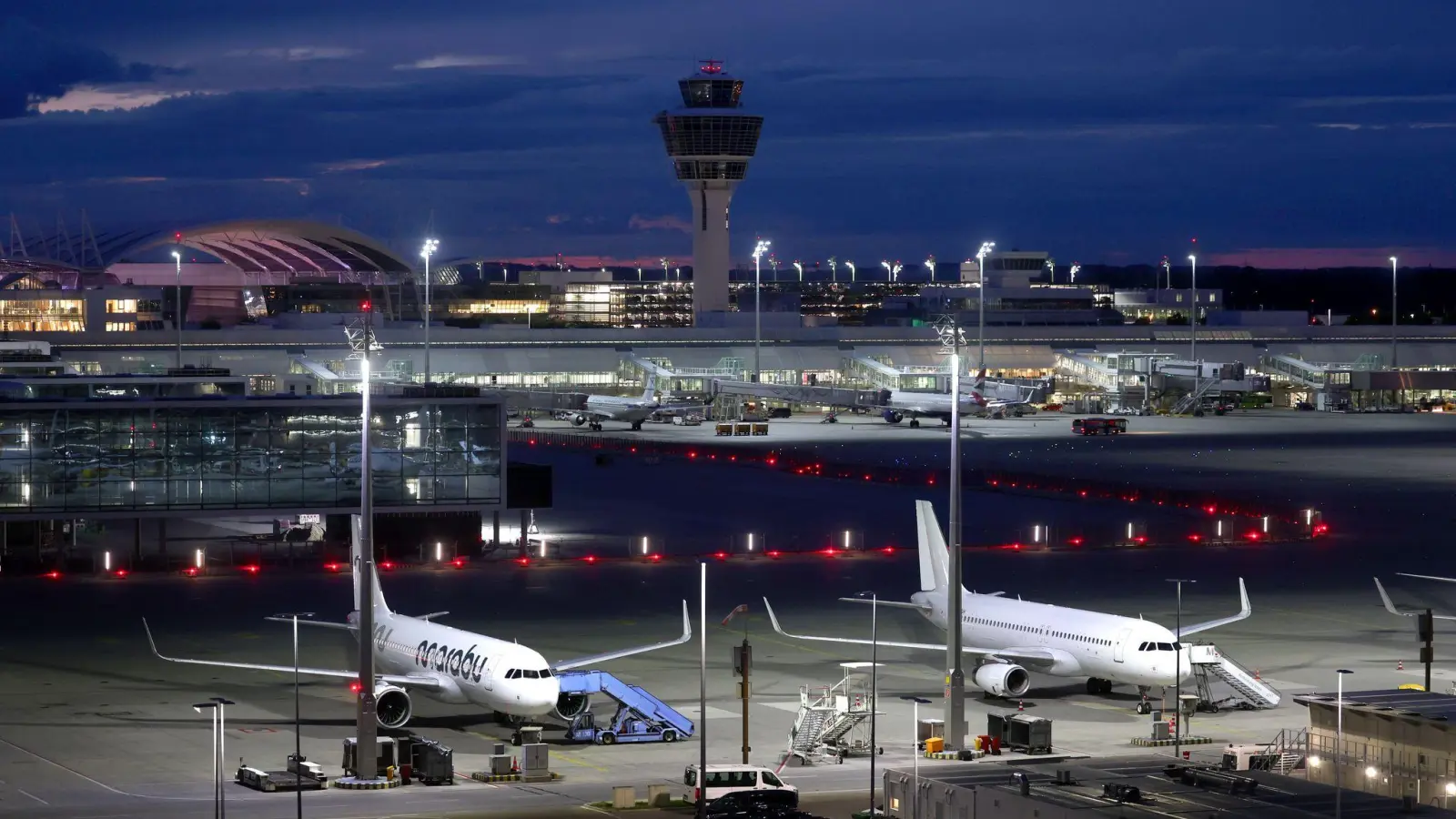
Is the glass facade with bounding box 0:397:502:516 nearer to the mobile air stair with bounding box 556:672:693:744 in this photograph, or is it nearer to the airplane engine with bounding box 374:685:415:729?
the airplane engine with bounding box 374:685:415:729

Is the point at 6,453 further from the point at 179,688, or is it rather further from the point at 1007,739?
the point at 1007,739

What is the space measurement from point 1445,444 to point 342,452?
97.6 metres

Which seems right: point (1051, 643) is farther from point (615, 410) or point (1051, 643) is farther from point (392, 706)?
point (615, 410)

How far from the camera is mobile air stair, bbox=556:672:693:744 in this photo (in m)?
49.2

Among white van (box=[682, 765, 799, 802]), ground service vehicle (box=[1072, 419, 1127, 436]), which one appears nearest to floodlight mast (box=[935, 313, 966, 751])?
white van (box=[682, 765, 799, 802])

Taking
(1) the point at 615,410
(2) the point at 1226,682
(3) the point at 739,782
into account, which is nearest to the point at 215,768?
(3) the point at 739,782

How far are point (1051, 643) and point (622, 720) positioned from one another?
1260 centimetres

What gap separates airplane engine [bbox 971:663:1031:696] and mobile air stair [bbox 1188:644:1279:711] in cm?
→ 438

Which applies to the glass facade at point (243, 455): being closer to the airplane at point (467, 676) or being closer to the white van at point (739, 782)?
the airplane at point (467, 676)

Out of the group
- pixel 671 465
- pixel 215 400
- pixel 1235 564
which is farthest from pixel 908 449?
pixel 215 400

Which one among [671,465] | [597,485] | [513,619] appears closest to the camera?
[513,619]

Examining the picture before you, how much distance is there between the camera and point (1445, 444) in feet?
500

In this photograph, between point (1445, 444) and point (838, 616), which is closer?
point (838, 616)

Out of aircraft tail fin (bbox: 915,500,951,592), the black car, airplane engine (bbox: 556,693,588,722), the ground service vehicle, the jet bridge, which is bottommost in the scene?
the black car
